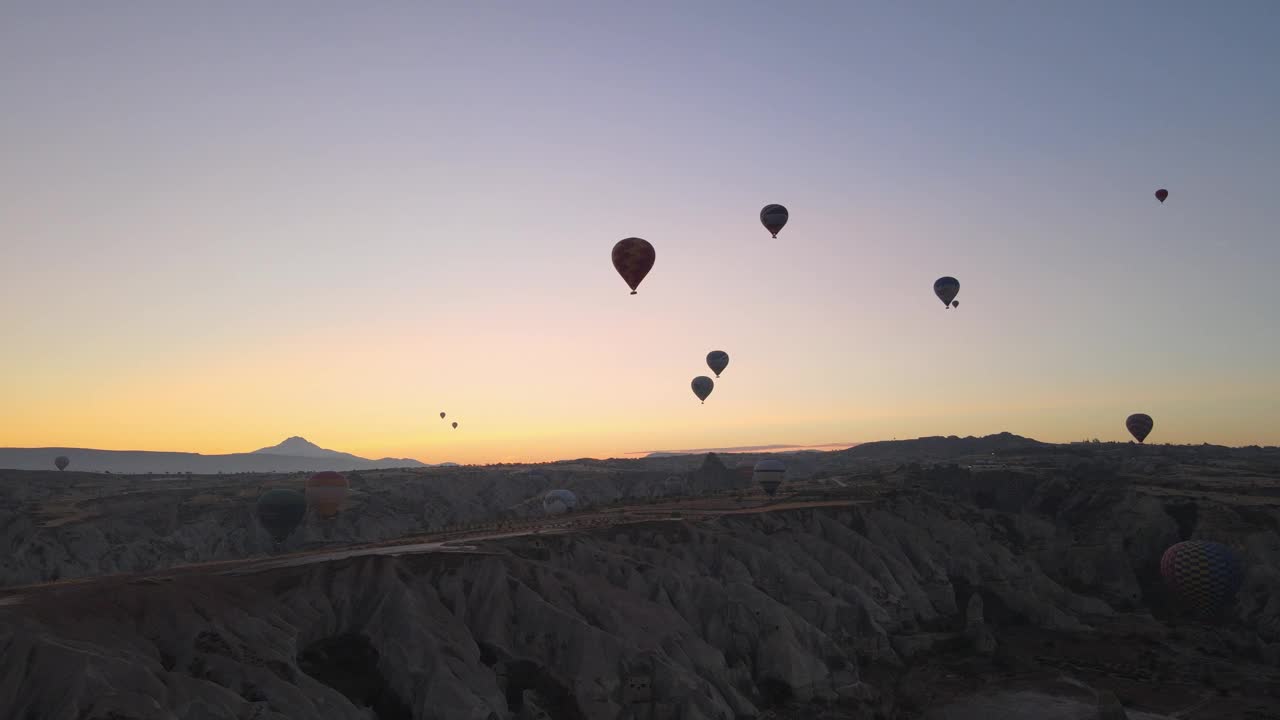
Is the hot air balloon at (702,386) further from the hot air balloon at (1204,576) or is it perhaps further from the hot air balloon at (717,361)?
the hot air balloon at (1204,576)

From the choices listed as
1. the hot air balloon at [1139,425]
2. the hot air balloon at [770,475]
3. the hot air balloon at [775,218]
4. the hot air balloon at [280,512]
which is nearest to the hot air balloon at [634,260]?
the hot air balloon at [775,218]

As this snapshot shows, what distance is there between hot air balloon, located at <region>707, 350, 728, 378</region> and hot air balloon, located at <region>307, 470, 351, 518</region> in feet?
→ 139

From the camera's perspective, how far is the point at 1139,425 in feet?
403

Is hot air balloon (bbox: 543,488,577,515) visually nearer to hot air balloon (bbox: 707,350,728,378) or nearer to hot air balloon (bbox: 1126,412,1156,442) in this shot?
hot air balloon (bbox: 707,350,728,378)

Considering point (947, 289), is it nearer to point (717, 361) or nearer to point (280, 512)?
point (717, 361)

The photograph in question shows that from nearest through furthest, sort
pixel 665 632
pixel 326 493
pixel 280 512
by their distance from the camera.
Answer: pixel 665 632
pixel 280 512
pixel 326 493

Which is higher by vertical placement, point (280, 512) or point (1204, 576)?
point (280, 512)

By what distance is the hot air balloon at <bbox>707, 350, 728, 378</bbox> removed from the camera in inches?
4011

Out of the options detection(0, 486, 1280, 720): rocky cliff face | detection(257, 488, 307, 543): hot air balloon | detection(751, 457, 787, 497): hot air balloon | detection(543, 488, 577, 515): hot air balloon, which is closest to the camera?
detection(0, 486, 1280, 720): rocky cliff face

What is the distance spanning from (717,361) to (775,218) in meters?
24.9

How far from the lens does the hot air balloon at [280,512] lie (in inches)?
3017

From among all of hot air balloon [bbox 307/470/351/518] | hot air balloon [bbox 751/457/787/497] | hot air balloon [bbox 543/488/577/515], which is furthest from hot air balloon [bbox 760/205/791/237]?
hot air balloon [bbox 307/470/351/518]

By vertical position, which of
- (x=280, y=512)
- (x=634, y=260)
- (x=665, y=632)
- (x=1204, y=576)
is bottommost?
(x=665, y=632)

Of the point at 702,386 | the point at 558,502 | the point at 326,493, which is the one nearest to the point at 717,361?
the point at 702,386
